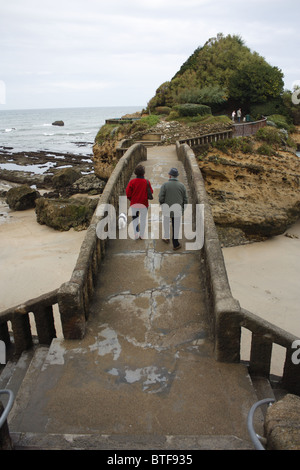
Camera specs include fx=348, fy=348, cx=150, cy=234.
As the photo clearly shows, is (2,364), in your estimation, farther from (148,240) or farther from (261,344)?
(261,344)

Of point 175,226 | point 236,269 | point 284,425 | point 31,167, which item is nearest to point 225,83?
point 236,269

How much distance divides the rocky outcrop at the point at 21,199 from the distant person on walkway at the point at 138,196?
1794 centimetres

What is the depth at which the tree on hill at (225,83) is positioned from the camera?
29578 mm

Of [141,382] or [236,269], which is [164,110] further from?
[141,382]

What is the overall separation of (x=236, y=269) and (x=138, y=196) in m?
8.09

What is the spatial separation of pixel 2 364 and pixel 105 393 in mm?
2581

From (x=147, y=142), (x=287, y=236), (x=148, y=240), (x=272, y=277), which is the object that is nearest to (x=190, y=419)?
(x=148, y=240)

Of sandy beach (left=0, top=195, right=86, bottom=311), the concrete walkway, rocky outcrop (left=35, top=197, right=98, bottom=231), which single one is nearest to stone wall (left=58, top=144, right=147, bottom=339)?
the concrete walkway

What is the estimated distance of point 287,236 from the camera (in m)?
17.2

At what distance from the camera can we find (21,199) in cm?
2323

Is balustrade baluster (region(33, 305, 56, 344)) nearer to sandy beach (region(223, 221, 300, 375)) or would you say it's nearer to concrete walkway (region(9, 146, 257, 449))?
concrete walkway (region(9, 146, 257, 449))

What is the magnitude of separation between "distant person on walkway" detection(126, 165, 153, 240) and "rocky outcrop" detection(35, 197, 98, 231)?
38.0ft

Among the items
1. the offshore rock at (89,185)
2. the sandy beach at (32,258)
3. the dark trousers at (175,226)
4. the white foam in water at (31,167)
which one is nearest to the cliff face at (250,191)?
the sandy beach at (32,258)

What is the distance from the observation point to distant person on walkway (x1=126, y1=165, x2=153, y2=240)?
7.02 meters
